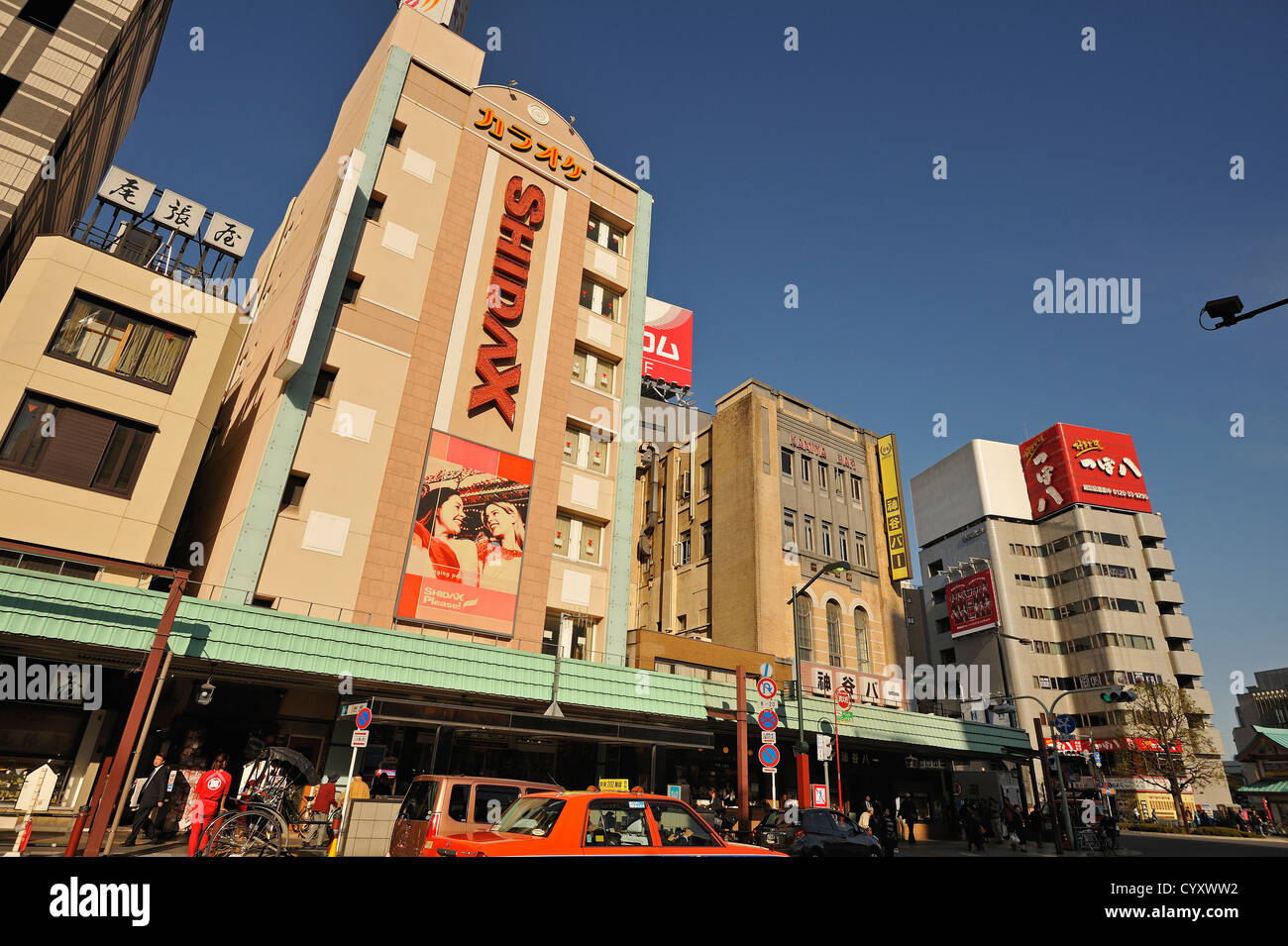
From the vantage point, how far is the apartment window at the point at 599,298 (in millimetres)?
32531

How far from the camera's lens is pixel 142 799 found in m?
16.2

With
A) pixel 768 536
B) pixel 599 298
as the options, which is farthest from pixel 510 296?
pixel 768 536

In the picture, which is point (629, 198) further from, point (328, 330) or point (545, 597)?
point (545, 597)

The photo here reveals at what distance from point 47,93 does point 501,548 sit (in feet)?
65.3

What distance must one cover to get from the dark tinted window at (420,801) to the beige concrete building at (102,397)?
42.8 ft

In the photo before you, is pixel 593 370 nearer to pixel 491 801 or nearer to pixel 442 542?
pixel 442 542

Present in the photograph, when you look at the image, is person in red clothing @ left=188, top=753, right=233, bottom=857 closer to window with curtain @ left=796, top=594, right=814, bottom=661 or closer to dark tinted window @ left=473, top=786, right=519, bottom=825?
dark tinted window @ left=473, top=786, right=519, bottom=825

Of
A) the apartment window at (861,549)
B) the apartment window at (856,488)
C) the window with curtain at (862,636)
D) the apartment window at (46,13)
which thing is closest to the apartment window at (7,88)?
the apartment window at (46,13)

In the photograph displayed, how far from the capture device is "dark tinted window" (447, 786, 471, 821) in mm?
11578

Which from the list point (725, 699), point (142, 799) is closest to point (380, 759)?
point (142, 799)

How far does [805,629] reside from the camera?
38562mm

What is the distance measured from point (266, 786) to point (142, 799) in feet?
10.8

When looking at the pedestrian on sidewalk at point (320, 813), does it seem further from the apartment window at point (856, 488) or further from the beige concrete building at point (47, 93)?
the apartment window at point (856, 488)

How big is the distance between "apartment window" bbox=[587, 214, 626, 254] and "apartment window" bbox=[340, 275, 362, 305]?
1183cm
